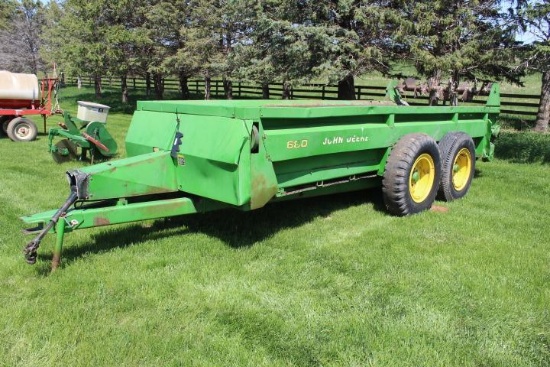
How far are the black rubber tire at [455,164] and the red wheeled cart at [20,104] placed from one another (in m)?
9.04

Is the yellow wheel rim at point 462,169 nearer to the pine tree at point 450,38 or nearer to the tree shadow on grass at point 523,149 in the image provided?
the tree shadow on grass at point 523,149

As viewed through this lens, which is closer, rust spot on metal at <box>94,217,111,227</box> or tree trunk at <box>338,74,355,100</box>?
rust spot on metal at <box>94,217,111,227</box>

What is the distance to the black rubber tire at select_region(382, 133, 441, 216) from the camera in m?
5.12

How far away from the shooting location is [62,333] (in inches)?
121

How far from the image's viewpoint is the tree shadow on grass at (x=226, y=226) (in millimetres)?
4512

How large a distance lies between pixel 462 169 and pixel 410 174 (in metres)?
1.76

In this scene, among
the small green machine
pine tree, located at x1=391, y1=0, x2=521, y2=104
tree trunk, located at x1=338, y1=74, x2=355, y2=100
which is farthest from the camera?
tree trunk, located at x1=338, y1=74, x2=355, y2=100

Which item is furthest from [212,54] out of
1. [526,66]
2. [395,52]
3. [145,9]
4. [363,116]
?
[363,116]

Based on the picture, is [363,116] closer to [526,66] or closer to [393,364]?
[393,364]

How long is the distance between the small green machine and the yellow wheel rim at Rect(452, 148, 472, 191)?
550cm

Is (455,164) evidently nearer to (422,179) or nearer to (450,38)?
Answer: (422,179)

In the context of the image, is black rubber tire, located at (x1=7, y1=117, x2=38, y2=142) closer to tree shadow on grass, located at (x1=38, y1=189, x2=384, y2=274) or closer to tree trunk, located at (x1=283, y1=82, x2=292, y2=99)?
tree trunk, located at (x1=283, y1=82, x2=292, y2=99)

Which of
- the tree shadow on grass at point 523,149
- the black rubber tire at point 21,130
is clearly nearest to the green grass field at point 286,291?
the tree shadow on grass at point 523,149

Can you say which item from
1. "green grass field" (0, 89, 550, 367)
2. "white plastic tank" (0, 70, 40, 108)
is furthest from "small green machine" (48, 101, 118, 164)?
"white plastic tank" (0, 70, 40, 108)
